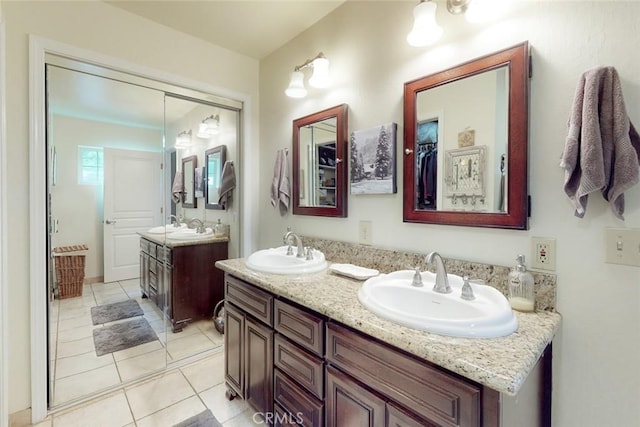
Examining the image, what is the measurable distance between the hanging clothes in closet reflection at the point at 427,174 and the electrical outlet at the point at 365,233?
1.16ft

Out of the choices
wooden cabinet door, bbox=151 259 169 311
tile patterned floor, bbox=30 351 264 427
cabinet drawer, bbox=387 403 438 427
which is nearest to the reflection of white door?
wooden cabinet door, bbox=151 259 169 311

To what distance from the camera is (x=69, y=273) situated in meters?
1.91

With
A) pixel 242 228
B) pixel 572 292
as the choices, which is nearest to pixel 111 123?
pixel 242 228

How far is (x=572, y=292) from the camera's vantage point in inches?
39.4

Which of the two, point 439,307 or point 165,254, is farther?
point 165,254

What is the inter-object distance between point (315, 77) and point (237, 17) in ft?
2.30

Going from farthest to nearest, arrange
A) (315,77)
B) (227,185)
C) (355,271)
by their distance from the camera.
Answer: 1. (227,185)
2. (315,77)
3. (355,271)

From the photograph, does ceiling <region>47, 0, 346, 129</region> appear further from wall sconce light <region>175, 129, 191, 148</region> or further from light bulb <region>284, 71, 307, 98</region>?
light bulb <region>284, 71, 307, 98</region>

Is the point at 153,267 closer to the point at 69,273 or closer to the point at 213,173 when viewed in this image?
the point at 69,273

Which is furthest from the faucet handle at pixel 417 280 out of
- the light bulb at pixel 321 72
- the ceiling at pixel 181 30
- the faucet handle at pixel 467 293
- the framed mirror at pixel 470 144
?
the ceiling at pixel 181 30

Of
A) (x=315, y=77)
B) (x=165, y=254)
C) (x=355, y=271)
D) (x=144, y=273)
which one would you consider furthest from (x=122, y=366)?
(x=315, y=77)

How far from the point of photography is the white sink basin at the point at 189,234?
94.0 inches

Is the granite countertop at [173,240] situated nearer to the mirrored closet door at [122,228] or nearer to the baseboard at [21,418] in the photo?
the mirrored closet door at [122,228]

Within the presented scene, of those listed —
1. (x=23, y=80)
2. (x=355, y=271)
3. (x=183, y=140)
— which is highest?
(x=23, y=80)
